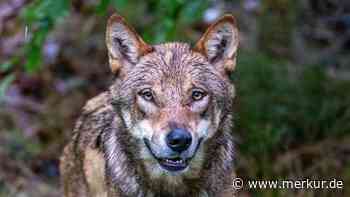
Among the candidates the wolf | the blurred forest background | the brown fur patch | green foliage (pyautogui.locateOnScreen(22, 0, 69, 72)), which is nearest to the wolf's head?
the wolf

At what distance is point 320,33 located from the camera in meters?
12.2

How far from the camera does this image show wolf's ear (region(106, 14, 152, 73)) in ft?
20.5

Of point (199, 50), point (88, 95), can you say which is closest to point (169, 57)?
point (199, 50)

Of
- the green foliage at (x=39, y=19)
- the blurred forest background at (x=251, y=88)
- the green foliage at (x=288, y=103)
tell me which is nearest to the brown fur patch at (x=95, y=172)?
the green foliage at (x=39, y=19)

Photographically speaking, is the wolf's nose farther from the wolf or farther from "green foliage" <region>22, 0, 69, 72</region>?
"green foliage" <region>22, 0, 69, 72</region>

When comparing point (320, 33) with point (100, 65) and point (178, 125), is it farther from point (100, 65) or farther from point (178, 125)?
point (178, 125)

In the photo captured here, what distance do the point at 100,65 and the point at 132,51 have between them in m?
6.49

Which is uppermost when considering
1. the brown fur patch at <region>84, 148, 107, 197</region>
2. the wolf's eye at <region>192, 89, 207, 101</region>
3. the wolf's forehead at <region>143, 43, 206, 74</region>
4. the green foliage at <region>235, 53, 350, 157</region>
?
the wolf's forehead at <region>143, 43, 206, 74</region>

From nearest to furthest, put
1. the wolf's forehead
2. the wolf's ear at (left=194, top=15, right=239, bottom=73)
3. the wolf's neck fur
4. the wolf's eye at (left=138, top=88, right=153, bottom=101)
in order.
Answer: the wolf's eye at (left=138, top=88, right=153, bottom=101), the wolf's forehead, the wolf's neck fur, the wolf's ear at (left=194, top=15, right=239, bottom=73)

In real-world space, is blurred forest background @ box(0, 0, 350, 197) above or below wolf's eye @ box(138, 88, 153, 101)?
below

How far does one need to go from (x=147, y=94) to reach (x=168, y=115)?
0.28 meters

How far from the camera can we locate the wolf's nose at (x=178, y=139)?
5672mm

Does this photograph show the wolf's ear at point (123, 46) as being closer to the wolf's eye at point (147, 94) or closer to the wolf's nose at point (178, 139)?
the wolf's eye at point (147, 94)

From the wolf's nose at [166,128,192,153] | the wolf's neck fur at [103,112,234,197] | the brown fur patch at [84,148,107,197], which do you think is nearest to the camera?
the wolf's nose at [166,128,192,153]
